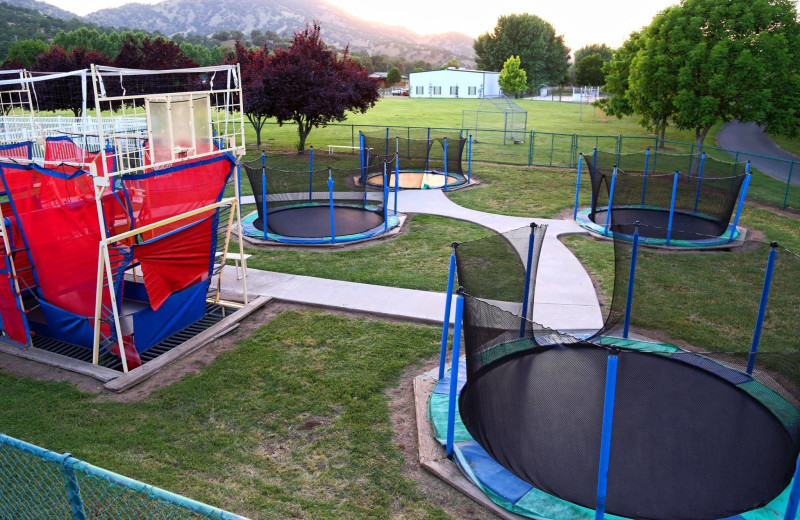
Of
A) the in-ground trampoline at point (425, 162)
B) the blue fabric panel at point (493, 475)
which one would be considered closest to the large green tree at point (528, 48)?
the in-ground trampoline at point (425, 162)

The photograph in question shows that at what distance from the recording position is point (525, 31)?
297ft

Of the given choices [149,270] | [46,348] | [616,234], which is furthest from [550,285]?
[46,348]

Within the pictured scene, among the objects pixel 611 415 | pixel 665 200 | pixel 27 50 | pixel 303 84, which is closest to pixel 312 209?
pixel 665 200

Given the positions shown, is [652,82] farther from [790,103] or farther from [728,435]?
[728,435]

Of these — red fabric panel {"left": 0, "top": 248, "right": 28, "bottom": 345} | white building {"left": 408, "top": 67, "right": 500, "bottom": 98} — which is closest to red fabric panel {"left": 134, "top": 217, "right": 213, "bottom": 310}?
red fabric panel {"left": 0, "top": 248, "right": 28, "bottom": 345}

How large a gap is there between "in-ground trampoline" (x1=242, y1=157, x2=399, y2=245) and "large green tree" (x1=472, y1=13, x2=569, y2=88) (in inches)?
3157

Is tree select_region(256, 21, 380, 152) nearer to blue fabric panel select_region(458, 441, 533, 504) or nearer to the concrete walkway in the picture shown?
the concrete walkway

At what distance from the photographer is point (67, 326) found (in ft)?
26.9

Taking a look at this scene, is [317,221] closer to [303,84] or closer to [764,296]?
[764,296]

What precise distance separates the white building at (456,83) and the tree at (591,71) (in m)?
13.5

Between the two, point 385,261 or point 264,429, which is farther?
point 385,261

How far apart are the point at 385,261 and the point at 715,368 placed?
20.3 ft

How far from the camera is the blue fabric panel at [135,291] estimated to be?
29.4 ft

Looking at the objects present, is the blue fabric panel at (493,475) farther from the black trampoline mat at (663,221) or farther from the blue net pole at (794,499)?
the black trampoline mat at (663,221)
